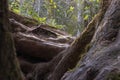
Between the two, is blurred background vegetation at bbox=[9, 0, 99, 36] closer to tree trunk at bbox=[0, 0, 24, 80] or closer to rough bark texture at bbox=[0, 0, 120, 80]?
rough bark texture at bbox=[0, 0, 120, 80]

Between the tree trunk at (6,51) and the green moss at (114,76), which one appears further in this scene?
the tree trunk at (6,51)

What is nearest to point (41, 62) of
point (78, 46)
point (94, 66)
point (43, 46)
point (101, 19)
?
point (43, 46)

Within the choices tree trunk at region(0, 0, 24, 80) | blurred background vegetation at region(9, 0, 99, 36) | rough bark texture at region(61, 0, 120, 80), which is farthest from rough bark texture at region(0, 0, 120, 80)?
blurred background vegetation at region(9, 0, 99, 36)

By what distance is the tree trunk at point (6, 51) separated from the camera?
484cm

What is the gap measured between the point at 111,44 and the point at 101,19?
5.65ft

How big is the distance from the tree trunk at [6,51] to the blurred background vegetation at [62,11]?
10.5 m

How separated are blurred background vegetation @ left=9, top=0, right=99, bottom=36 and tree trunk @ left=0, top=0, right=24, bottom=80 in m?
10.5

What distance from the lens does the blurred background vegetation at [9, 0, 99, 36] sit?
16.1 m

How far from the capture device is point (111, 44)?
19.6 ft

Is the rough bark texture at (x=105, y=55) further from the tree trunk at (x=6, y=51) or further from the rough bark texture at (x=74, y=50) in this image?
the tree trunk at (x=6, y=51)

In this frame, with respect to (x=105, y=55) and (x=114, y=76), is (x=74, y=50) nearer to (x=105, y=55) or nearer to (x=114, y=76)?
(x=105, y=55)

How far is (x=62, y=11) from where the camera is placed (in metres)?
22.6

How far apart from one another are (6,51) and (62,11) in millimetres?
17841

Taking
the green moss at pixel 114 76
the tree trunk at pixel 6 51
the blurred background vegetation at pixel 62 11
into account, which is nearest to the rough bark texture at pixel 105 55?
the green moss at pixel 114 76
